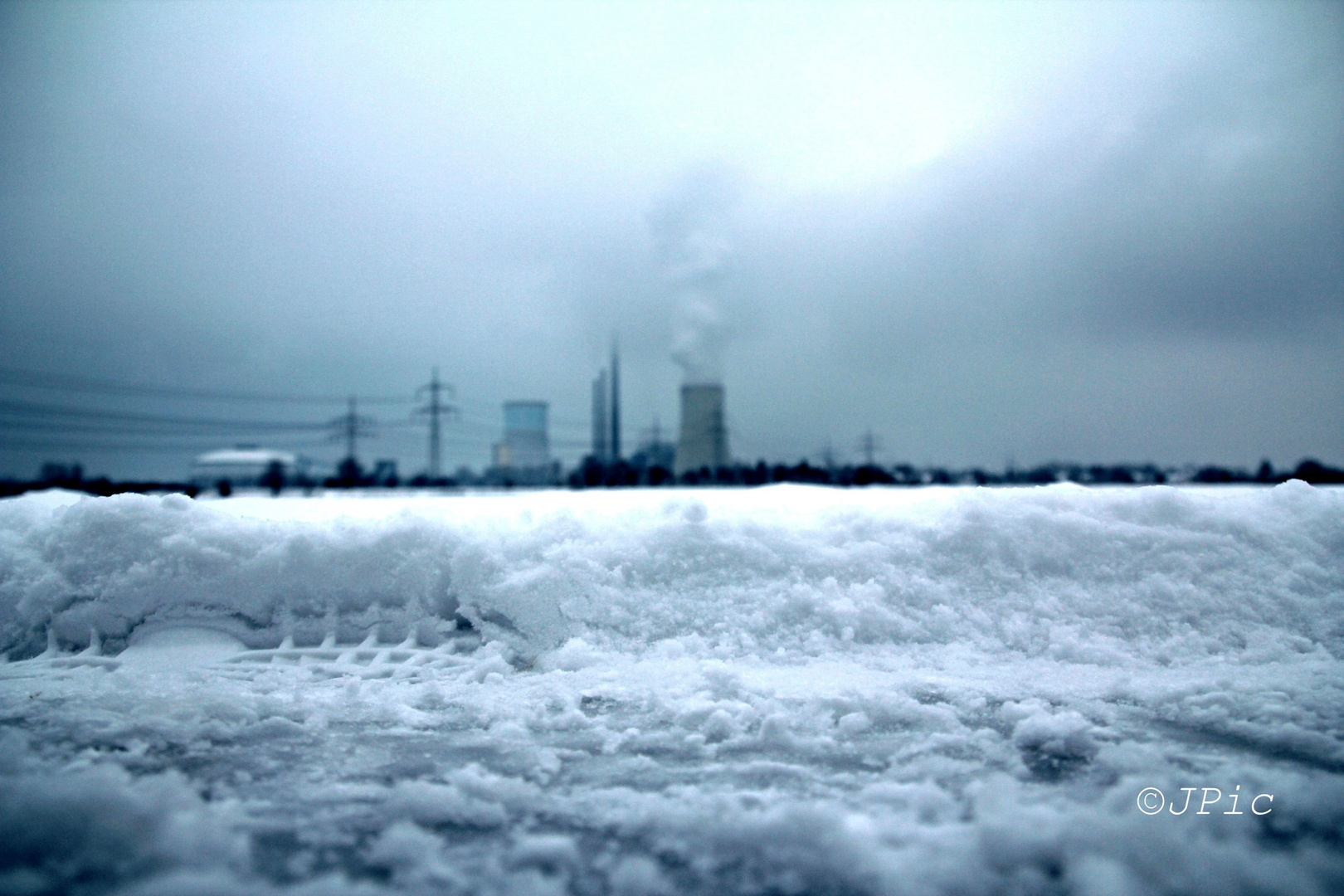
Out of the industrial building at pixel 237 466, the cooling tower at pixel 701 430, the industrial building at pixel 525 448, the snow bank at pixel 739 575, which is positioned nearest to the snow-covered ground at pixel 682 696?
the snow bank at pixel 739 575

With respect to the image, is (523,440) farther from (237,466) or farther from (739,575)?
(739,575)

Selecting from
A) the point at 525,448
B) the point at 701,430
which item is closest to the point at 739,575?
the point at 701,430

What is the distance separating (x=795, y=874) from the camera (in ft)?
6.16

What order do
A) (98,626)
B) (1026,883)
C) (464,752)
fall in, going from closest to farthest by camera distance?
(1026,883), (464,752), (98,626)

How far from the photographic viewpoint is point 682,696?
3311mm

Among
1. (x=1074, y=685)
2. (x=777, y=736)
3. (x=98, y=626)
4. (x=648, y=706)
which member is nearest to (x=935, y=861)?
(x=777, y=736)

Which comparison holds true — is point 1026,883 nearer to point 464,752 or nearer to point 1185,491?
point 464,752

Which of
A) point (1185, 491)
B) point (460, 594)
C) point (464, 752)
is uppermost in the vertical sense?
point (1185, 491)

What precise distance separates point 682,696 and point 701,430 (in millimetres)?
35138

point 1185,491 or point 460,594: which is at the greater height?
point 1185,491

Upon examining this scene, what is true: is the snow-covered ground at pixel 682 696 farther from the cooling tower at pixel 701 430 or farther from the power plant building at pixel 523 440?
the power plant building at pixel 523 440

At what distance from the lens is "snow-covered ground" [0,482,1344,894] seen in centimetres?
195

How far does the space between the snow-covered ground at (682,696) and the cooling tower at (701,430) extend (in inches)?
1283

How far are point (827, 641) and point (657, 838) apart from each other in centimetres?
202
